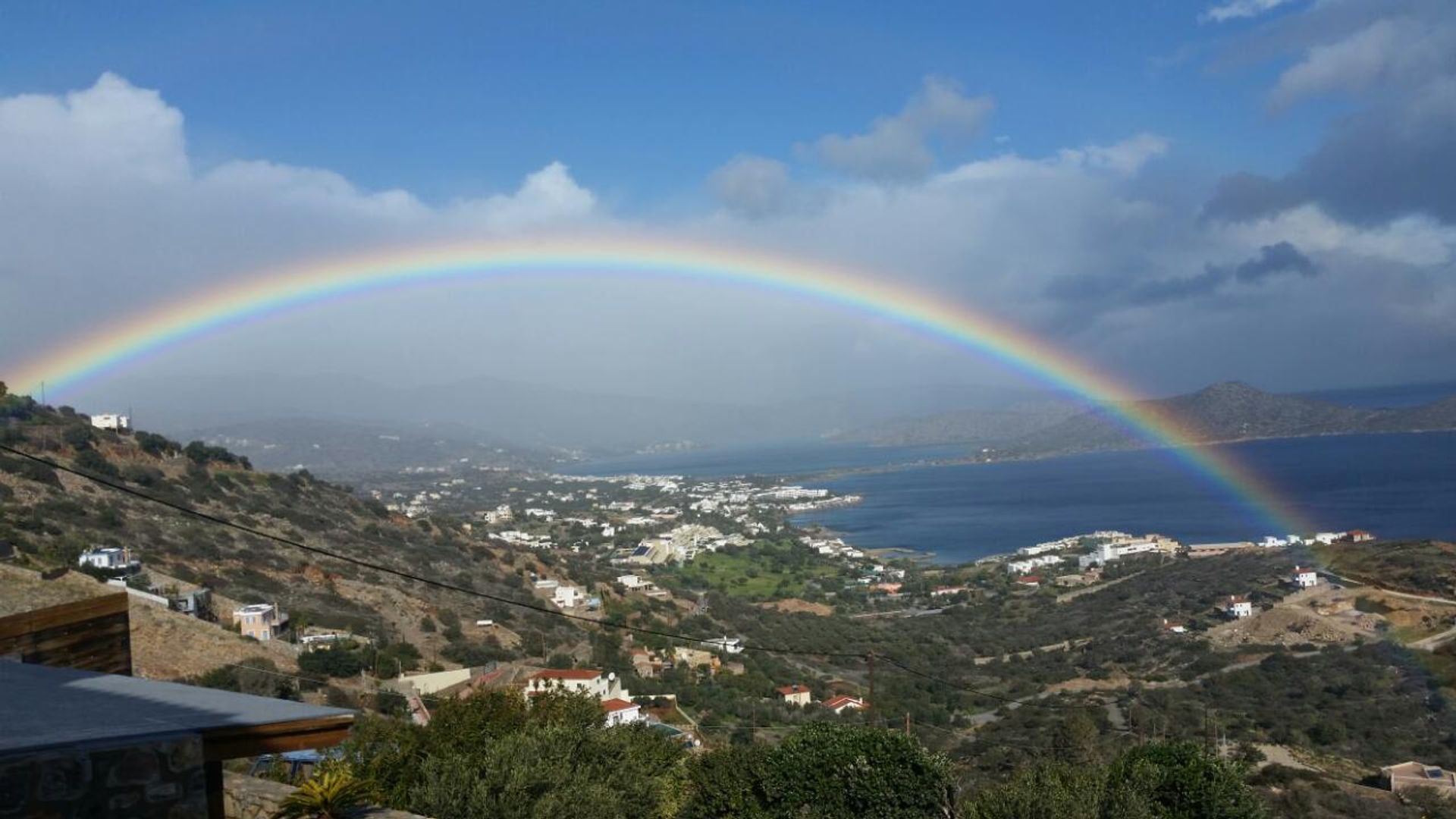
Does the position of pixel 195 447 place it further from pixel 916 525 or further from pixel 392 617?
pixel 916 525

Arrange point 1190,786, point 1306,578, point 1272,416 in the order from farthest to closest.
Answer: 1. point 1272,416
2. point 1306,578
3. point 1190,786

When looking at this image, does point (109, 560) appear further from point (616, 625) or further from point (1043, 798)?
point (1043, 798)

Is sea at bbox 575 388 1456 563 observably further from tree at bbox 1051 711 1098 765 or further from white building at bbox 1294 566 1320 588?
tree at bbox 1051 711 1098 765

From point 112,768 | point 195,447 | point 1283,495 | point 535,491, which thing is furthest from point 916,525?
point 112,768

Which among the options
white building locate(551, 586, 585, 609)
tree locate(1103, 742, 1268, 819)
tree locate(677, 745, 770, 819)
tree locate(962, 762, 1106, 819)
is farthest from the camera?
white building locate(551, 586, 585, 609)

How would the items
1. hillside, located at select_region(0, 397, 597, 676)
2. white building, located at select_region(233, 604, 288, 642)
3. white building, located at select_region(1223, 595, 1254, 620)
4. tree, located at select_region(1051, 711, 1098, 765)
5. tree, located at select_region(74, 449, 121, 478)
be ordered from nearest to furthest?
1. tree, located at select_region(1051, 711, 1098, 765)
2. white building, located at select_region(233, 604, 288, 642)
3. hillside, located at select_region(0, 397, 597, 676)
4. tree, located at select_region(74, 449, 121, 478)
5. white building, located at select_region(1223, 595, 1254, 620)

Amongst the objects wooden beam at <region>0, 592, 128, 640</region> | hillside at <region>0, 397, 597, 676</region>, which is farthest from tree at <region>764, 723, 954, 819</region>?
hillside at <region>0, 397, 597, 676</region>

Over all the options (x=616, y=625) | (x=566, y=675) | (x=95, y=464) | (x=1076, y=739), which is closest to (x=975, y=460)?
(x=616, y=625)
